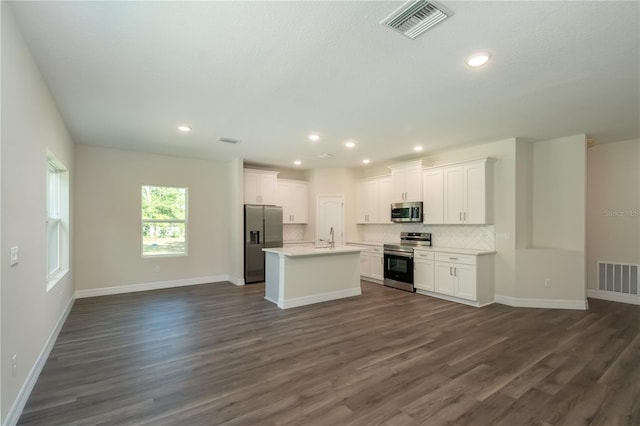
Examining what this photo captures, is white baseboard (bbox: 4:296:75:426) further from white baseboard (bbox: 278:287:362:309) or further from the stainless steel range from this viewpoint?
the stainless steel range

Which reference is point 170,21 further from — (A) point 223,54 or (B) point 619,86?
(B) point 619,86

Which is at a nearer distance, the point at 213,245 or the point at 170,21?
the point at 170,21

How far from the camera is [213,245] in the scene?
6.98 meters

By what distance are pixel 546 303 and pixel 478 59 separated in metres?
4.39

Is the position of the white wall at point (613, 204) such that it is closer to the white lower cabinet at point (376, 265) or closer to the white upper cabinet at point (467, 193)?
the white upper cabinet at point (467, 193)

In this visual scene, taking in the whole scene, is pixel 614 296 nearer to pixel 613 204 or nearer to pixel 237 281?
pixel 613 204

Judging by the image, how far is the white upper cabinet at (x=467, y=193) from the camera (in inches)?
205

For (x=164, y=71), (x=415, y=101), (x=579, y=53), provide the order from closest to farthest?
(x=579, y=53)
(x=164, y=71)
(x=415, y=101)

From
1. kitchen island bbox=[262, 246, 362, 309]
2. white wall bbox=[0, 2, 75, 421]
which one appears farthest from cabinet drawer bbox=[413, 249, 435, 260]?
white wall bbox=[0, 2, 75, 421]

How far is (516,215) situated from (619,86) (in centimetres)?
240

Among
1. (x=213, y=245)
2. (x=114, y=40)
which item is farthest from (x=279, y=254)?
(x=114, y=40)

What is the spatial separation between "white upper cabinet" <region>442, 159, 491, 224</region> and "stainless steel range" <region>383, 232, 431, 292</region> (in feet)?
2.89

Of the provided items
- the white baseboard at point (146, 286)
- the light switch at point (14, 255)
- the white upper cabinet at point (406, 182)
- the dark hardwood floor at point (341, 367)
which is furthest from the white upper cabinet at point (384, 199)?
the light switch at point (14, 255)

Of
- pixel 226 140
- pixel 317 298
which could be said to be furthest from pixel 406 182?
pixel 226 140
